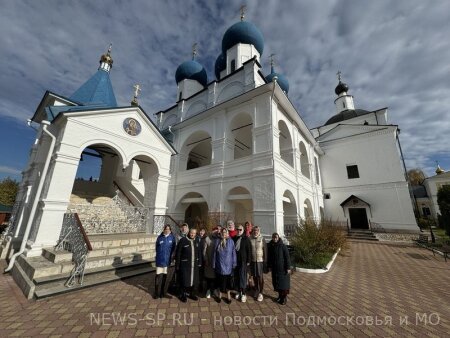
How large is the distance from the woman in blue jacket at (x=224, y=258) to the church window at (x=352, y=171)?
1984cm

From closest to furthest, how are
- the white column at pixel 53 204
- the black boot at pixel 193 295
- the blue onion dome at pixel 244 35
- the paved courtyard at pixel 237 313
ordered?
1. the paved courtyard at pixel 237 313
2. the black boot at pixel 193 295
3. the white column at pixel 53 204
4. the blue onion dome at pixel 244 35

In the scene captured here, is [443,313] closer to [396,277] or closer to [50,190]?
[396,277]

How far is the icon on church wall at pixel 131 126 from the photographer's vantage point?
8578mm

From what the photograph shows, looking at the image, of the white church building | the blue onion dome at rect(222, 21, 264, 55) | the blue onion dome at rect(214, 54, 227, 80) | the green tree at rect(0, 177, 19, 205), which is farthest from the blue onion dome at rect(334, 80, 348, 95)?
the green tree at rect(0, 177, 19, 205)

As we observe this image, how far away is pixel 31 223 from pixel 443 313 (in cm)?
1123

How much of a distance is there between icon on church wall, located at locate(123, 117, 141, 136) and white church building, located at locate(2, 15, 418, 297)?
5cm

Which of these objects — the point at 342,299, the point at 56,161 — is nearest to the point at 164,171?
the point at 56,161

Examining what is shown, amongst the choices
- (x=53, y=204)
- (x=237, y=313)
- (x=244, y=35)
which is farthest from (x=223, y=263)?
(x=244, y=35)

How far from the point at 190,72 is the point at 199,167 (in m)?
11.5

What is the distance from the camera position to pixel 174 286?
468cm

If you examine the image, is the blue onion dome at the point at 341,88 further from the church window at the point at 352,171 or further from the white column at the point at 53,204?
the white column at the point at 53,204

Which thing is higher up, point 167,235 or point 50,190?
→ point 50,190

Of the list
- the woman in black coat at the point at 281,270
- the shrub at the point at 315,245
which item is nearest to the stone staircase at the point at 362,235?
the shrub at the point at 315,245

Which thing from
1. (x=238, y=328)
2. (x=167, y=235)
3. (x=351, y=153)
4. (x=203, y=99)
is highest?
(x=203, y=99)
